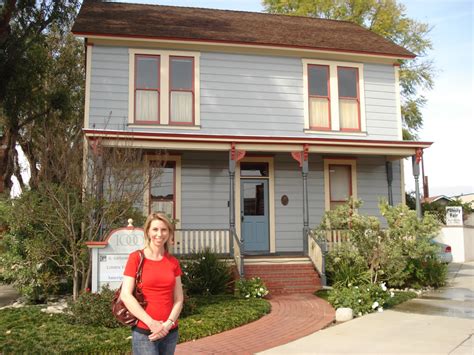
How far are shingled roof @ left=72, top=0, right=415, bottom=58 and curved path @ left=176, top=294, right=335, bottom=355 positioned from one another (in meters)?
8.21

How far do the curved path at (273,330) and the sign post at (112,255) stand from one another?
2363 mm

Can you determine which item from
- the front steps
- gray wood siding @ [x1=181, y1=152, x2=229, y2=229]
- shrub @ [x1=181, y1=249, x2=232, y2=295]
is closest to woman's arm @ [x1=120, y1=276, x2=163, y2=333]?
shrub @ [x1=181, y1=249, x2=232, y2=295]

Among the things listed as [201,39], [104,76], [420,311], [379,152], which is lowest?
[420,311]

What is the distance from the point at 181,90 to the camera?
13.8 m

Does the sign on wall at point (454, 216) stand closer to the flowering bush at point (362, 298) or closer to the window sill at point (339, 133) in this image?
the window sill at point (339, 133)

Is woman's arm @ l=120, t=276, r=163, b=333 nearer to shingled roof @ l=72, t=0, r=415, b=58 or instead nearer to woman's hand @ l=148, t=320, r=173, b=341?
woman's hand @ l=148, t=320, r=173, b=341

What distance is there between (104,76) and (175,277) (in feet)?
35.8

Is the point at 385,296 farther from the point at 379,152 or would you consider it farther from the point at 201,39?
the point at 201,39

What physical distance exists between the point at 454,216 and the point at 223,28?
42.6 feet

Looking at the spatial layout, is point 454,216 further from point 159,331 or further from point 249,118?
point 159,331

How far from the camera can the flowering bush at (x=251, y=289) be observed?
10.3 m

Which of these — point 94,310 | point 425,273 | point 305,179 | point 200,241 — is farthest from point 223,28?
point 94,310

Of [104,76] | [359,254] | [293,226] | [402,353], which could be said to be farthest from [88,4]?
[402,353]

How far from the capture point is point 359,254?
11039mm
